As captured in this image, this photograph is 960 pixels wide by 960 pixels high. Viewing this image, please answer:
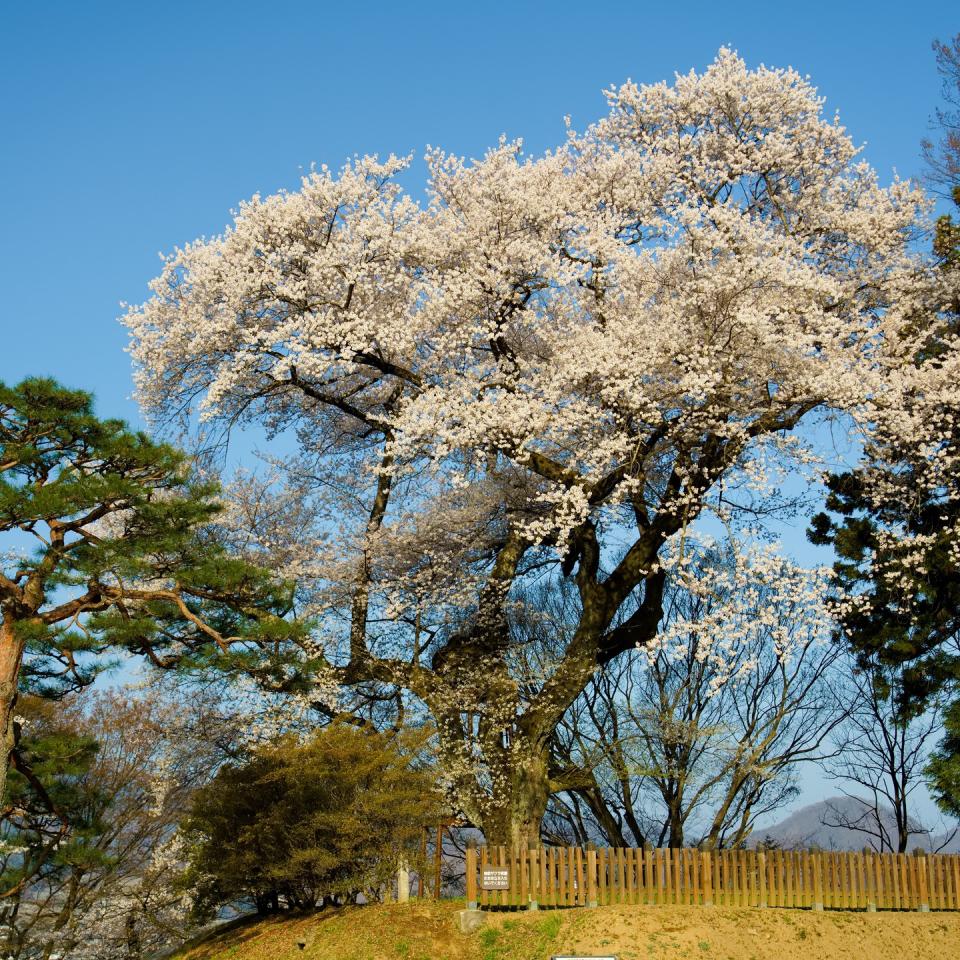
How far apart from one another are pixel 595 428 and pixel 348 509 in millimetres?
6110

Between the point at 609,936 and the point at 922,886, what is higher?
the point at 922,886

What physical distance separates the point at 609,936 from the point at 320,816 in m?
4.58

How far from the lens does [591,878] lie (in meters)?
16.1

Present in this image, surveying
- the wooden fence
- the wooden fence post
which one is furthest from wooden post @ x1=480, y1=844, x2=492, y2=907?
the wooden fence post

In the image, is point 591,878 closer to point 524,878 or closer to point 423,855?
point 524,878

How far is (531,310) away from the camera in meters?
19.4

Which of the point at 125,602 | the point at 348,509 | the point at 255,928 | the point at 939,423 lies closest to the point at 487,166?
the point at 348,509

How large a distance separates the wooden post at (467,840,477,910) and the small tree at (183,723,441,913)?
90 centimetres

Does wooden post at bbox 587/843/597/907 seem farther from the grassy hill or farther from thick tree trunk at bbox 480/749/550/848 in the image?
thick tree trunk at bbox 480/749/550/848

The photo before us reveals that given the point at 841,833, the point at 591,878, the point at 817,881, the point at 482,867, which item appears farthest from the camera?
the point at 841,833

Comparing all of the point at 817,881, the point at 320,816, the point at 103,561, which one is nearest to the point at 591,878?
the point at 817,881

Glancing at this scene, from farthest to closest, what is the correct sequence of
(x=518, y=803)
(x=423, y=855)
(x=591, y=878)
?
(x=518, y=803) → (x=423, y=855) → (x=591, y=878)

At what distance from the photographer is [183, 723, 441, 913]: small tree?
51.4ft

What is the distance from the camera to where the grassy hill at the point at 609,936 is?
14648mm
